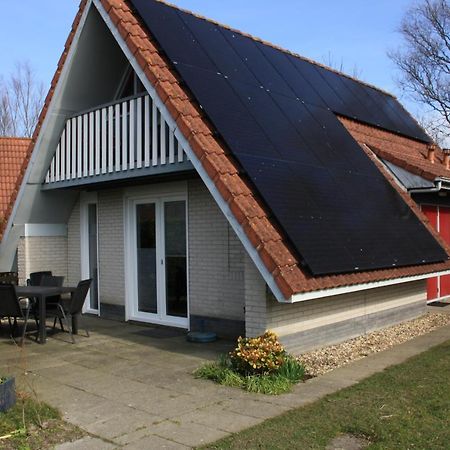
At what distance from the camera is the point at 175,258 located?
10.2 metres

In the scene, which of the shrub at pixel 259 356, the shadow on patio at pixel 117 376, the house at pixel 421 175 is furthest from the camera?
the house at pixel 421 175

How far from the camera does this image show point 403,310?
10695 mm

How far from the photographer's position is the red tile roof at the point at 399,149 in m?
12.2

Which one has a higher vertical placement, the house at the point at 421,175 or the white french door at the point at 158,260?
the house at the point at 421,175

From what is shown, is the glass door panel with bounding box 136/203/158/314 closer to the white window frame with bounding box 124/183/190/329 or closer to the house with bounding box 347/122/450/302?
the white window frame with bounding box 124/183/190/329

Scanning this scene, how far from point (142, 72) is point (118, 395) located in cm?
456

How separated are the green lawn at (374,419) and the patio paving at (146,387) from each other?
24 centimetres

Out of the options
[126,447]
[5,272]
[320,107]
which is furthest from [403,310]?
[5,272]

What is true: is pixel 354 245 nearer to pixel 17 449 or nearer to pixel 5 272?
pixel 17 449

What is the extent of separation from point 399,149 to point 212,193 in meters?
7.98

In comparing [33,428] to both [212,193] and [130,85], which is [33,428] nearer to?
[212,193]

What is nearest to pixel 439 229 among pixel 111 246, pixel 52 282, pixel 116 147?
pixel 111 246

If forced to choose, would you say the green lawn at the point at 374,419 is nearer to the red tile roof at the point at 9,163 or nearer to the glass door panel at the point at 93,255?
the glass door panel at the point at 93,255

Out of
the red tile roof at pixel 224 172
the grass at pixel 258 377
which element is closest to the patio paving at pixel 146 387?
the grass at pixel 258 377
